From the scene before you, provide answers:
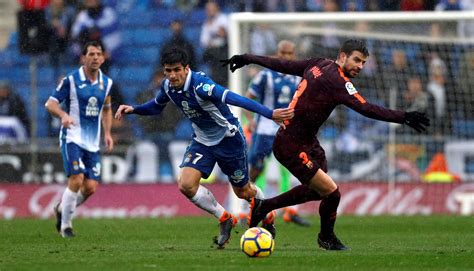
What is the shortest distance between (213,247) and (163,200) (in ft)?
26.4

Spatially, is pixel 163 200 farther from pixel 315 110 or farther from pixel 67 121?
pixel 315 110

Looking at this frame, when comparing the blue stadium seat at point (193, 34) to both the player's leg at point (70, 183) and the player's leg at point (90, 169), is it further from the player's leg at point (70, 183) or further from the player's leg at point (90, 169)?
the player's leg at point (70, 183)

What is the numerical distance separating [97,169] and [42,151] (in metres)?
5.69

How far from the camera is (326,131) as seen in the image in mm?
19094

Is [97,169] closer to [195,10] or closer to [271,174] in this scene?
[271,174]

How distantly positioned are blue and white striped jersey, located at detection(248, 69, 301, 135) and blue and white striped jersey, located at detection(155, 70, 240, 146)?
13.3 ft

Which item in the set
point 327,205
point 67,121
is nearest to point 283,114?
point 327,205

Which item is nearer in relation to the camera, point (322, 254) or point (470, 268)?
point (470, 268)

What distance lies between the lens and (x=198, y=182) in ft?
36.2

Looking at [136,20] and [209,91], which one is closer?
[209,91]

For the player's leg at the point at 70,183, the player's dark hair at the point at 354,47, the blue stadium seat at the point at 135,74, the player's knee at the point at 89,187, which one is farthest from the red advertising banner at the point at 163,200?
the player's dark hair at the point at 354,47

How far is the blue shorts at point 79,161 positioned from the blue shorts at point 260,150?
274 cm

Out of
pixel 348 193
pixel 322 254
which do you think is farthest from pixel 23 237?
pixel 348 193

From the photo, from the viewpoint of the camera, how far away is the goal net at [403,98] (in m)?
18.4
